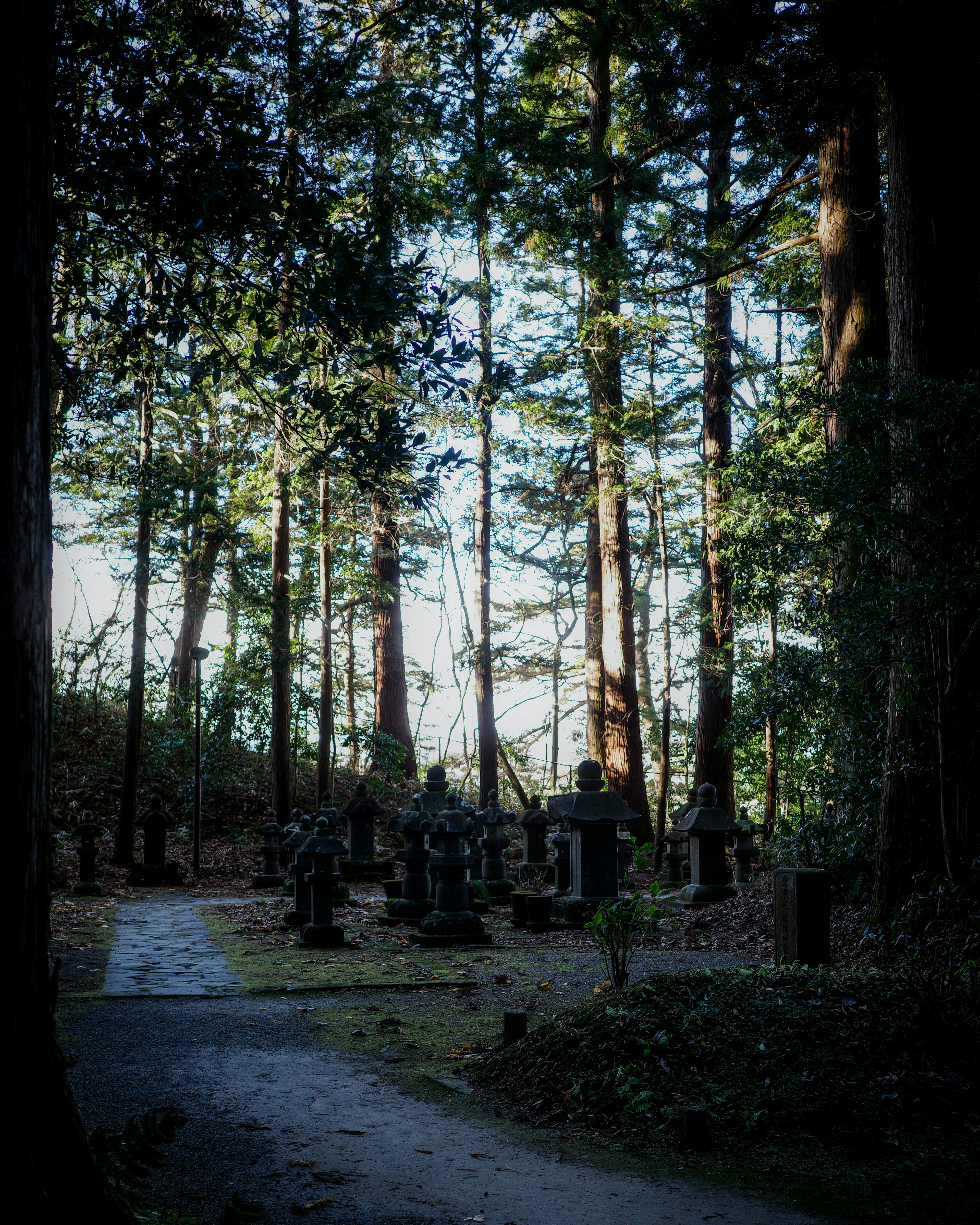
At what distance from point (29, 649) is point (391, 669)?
2256 centimetres

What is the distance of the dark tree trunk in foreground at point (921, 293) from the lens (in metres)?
7.60

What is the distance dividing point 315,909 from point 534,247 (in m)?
13.2

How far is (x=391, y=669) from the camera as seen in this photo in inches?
986

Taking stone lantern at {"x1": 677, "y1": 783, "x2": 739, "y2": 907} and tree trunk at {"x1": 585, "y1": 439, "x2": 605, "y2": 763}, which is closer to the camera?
stone lantern at {"x1": 677, "y1": 783, "x2": 739, "y2": 907}

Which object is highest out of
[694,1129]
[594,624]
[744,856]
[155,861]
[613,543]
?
[613,543]

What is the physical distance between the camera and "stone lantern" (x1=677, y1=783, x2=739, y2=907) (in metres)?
12.6

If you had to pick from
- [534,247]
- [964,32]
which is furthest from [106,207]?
[534,247]

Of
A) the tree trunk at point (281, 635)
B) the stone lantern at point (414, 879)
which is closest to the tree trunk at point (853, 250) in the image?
the stone lantern at point (414, 879)

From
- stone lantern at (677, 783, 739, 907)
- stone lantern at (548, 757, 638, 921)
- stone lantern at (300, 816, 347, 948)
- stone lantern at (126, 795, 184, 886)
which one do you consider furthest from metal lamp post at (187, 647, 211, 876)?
stone lantern at (677, 783, 739, 907)

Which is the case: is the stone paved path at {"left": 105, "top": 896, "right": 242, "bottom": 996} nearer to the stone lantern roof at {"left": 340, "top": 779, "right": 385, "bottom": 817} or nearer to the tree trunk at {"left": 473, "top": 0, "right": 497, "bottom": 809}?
the stone lantern roof at {"left": 340, "top": 779, "right": 385, "bottom": 817}

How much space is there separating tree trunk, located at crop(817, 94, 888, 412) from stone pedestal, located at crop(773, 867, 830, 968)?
6622mm

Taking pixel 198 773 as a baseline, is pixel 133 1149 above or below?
below

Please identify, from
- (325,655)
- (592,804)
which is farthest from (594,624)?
(592,804)

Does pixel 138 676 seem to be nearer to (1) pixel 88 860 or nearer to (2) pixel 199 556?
(1) pixel 88 860
